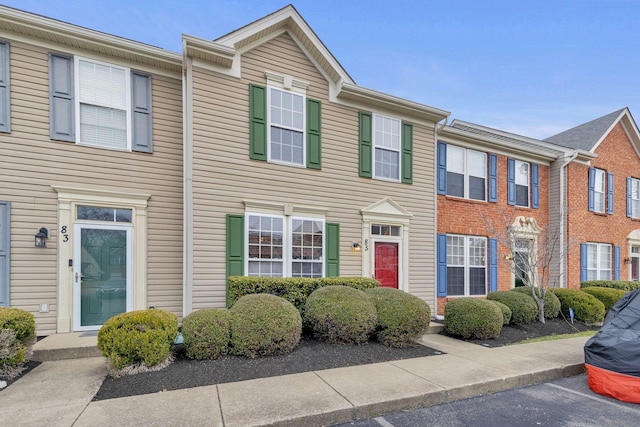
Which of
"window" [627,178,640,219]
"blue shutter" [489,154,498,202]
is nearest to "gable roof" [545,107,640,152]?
"window" [627,178,640,219]

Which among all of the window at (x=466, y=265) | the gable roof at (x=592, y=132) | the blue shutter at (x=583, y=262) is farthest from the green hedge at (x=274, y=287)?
the gable roof at (x=592, y=132)

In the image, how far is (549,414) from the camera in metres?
3.95

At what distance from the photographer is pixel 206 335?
5.11m

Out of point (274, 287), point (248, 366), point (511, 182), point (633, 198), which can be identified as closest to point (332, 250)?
point (274, 287)

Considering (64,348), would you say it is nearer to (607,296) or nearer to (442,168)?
(442,168)

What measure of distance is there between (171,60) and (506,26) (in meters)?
13.4

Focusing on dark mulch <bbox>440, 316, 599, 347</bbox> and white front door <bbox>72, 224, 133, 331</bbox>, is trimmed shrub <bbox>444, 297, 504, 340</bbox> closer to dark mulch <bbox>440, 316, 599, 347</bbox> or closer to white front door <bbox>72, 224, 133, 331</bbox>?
dark mulch <bbox>440, 316, 599, 347</bbox>

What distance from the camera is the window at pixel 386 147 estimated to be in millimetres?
8922

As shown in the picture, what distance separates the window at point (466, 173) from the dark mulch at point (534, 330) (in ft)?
13.1

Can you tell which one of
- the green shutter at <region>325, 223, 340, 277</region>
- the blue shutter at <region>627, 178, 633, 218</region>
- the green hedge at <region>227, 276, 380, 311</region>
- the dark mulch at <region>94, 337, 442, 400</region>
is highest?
the blue shutter at <region>627, 178, 633, 218</region>

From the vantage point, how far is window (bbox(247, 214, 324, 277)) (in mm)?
7305

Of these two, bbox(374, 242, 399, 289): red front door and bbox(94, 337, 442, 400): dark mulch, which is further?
bbox(374, 242, 399, 289): red front door

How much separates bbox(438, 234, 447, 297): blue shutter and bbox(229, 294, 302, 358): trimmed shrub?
5.65 m

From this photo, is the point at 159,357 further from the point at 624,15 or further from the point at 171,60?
the point at 624,15
